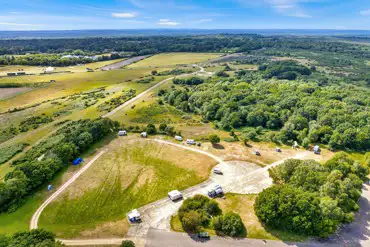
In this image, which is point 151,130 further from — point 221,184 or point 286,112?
point 286,112

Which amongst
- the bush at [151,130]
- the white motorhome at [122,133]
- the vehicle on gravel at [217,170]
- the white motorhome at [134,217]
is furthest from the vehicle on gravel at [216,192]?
the white motorhome at [122,133]

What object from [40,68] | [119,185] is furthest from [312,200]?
[40,68]

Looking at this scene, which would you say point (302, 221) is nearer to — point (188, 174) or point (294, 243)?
point (294, 243)

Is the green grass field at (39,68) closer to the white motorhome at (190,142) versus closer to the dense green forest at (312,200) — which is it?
the white motorhome at (190,142)

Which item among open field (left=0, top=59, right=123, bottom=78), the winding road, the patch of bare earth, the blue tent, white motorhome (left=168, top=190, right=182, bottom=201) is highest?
open field (left=0, top=59, right=123, bottom=78)

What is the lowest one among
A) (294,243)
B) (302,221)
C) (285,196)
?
(294,243)

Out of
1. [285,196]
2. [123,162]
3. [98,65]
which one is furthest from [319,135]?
[98,65]

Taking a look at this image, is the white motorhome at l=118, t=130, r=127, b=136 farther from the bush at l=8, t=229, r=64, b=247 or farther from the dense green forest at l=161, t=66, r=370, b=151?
the bush at l=8, t=229, r=64, b=247

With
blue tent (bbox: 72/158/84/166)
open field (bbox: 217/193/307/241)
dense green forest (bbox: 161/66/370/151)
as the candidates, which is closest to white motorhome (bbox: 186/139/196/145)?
dense green forest (bbox: 161/66/370/151)
